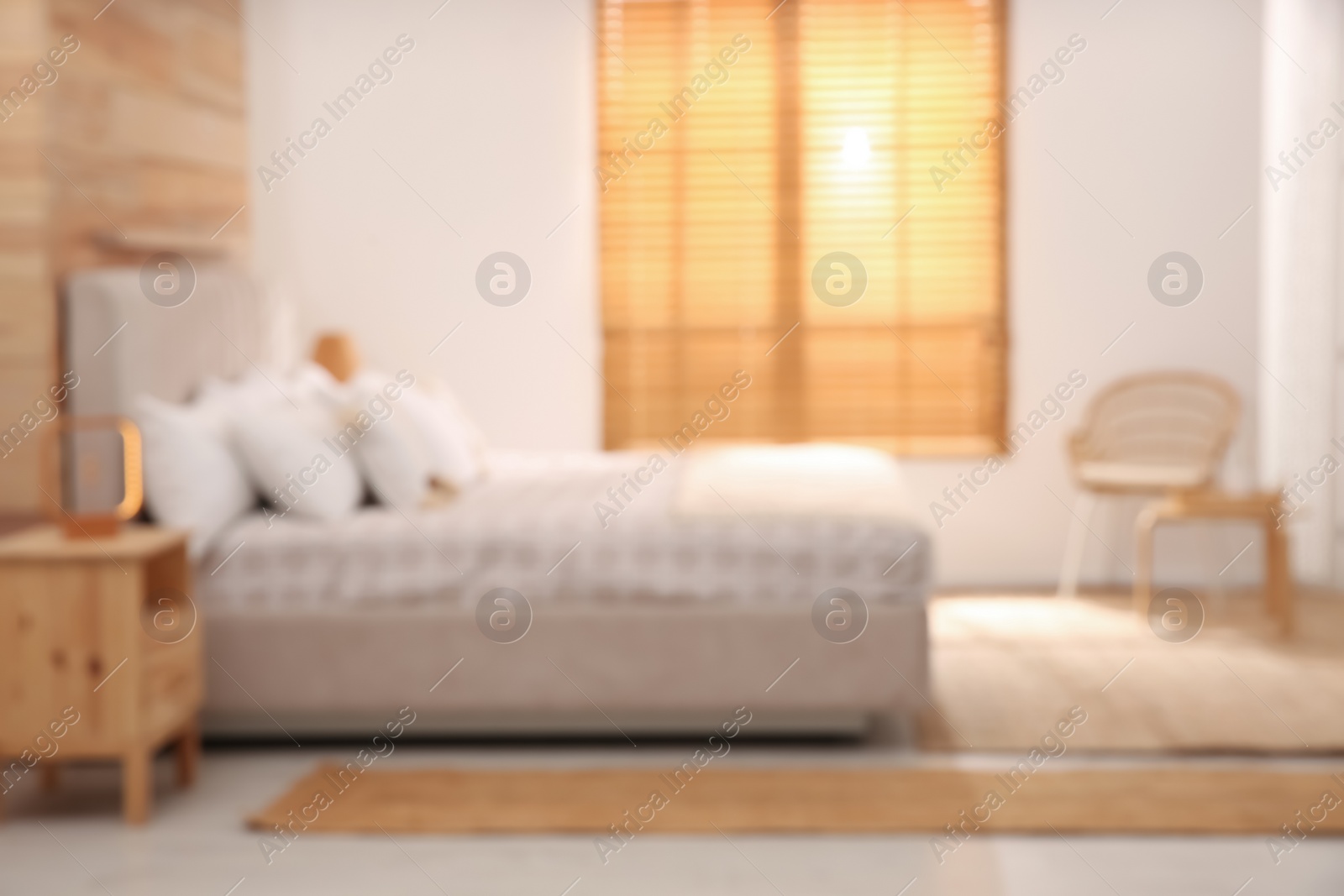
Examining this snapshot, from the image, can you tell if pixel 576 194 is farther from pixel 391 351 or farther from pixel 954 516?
pixel 954 516

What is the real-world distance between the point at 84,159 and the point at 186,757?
5.62 feet

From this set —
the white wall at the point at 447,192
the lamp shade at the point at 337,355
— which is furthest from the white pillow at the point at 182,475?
the white wall at the point at 447,192

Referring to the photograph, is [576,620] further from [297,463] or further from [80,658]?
[80,658]

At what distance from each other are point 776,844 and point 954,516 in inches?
121

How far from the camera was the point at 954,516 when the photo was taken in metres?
5.57

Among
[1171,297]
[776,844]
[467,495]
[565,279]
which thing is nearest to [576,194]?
[565,279]

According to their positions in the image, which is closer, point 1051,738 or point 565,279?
point 1051,738

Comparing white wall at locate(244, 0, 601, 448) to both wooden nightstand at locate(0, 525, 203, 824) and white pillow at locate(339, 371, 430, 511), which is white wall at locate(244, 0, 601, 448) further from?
wooden nightstand at locate(0, 525, 203, 824)

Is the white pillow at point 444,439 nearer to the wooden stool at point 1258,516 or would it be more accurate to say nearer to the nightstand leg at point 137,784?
the nightstand leg at point 137,784

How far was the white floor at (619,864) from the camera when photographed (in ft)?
8.13

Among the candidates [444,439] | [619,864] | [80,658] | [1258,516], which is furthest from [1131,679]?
[80,658]

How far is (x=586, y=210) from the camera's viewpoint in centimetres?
555

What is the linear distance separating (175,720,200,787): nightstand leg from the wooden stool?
3.18 m

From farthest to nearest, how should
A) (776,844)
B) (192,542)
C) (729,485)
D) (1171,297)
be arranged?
(1171,297)
(729,485)
(192,542)
(776,844)
